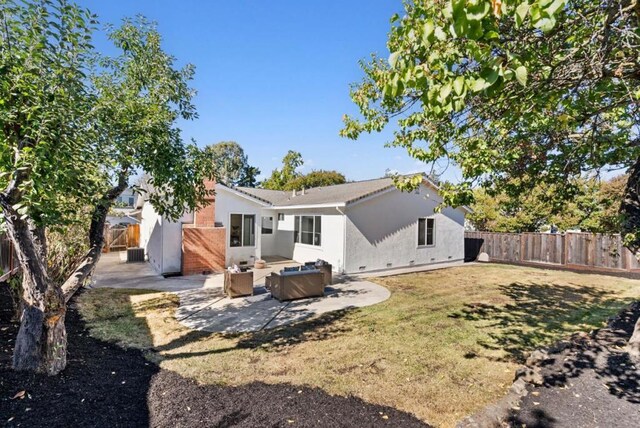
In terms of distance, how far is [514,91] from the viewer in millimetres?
3609

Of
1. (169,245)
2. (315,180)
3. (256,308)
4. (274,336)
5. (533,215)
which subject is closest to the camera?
(274,336)

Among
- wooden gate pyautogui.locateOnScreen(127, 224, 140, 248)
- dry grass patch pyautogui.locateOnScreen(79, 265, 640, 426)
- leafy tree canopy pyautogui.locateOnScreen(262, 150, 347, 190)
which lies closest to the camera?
dry grass patch pyautogui.locateOnScreen(79, 265, 640, 426)

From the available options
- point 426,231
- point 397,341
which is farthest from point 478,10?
point 426,231

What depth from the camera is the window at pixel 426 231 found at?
1723 centimetres

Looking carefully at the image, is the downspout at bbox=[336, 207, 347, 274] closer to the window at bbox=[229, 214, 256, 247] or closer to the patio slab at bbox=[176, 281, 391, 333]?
the patio slab at bbox=[176, 281, 391, 333]

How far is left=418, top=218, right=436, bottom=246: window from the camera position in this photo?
1723cm

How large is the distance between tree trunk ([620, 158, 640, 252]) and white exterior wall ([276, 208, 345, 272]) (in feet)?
31.5

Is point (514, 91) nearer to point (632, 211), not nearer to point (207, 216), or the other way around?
point (632, 211)

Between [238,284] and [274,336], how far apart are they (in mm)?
3526

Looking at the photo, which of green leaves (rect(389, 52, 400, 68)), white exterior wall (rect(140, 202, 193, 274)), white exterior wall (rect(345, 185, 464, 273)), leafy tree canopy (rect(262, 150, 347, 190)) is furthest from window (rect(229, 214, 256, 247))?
leafy tree canopy (rect(262, 150, 347, 190))

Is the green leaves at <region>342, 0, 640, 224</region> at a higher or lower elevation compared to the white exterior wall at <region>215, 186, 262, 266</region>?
higher

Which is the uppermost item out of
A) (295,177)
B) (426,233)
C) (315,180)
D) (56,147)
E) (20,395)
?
(295,177)

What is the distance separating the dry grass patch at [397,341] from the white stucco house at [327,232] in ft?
11.2

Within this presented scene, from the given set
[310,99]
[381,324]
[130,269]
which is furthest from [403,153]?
[130,269]
